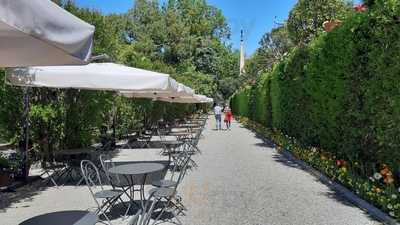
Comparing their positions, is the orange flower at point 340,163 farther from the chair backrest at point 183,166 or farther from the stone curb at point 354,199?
the chair backrest at point 183,166

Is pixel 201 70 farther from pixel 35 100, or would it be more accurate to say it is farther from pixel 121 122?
pixel 35 100

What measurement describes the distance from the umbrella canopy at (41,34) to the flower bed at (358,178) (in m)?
4.84

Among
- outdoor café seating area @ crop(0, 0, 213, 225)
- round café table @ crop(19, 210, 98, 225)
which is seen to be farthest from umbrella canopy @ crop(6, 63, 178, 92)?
round café table @ crop(19, 210, 98, 225)

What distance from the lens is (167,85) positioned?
8.71 metres

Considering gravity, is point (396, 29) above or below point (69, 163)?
above

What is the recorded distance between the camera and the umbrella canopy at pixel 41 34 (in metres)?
2.43

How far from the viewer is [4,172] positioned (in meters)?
8.10

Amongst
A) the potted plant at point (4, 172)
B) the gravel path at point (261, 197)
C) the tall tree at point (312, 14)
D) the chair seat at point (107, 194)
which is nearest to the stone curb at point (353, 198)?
the gravel path at point (261, 197)

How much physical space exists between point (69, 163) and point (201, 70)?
49.8m

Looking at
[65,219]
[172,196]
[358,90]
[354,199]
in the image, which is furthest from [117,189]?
[358,90]

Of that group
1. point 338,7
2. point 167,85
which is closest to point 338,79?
point 167,85

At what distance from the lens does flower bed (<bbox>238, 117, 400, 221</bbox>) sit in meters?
6.26

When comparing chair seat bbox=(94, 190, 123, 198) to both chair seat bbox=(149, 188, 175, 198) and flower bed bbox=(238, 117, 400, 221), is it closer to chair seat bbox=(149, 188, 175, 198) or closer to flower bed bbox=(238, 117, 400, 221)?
chair seat bbox=(149, 188, 175, 198)

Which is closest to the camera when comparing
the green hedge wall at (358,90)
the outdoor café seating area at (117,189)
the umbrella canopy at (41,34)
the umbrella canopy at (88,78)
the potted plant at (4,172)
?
the umbrella canopy at (41,34)
